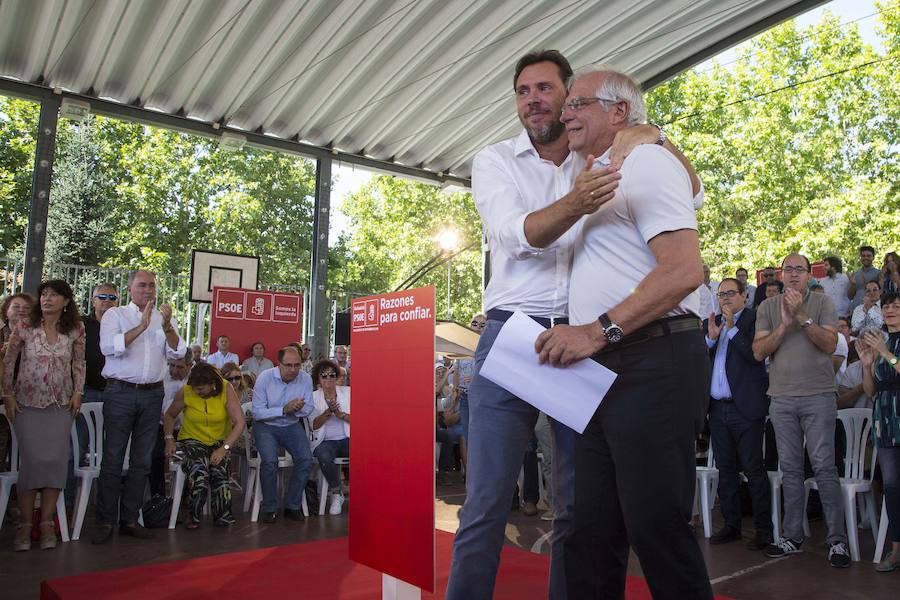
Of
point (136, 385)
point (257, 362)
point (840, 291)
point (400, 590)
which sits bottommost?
point (400, 590)

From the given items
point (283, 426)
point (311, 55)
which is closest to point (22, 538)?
point (283, 426)

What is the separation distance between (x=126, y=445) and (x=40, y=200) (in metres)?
4.83

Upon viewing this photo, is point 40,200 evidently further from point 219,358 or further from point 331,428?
point 331,428

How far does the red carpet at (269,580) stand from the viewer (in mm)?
3336

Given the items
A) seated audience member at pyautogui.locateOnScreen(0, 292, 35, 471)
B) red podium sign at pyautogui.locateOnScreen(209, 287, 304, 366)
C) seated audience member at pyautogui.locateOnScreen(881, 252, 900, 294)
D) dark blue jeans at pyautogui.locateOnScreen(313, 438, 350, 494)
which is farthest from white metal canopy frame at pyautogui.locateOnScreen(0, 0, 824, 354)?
dark blue jeans at pyautogui.locateOnScreen(313, 438, 350, 494)

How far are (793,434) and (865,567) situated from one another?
91cm

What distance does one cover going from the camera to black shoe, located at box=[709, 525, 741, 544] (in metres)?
5.51

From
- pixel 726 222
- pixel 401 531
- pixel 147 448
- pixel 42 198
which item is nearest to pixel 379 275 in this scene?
pixel 726 222

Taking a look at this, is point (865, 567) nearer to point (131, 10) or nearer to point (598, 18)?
point (598, 18)

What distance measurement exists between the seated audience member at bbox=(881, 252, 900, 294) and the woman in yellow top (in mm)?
7906

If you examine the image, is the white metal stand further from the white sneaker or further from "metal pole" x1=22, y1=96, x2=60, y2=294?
"metal pole" x1=22, y1=96, x2=60, y2=294

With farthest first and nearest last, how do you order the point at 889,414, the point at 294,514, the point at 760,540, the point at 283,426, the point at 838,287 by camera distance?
the point at 838,287, the point at 283,426, the point at 294,514, the point at 760,540, the point at 889,414

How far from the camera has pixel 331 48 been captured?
927cm

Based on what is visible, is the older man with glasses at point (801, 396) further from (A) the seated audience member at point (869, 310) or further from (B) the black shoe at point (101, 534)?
(B) the black shoe at point (101, 534)
